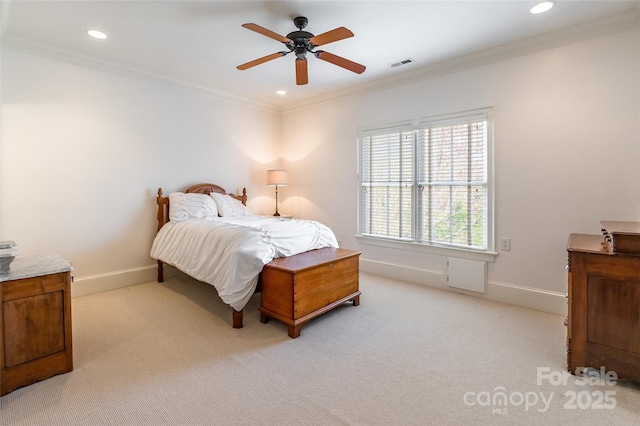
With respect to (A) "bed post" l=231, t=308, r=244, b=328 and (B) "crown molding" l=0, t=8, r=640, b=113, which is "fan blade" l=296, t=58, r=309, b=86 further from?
(A) "bed post" l=231, t=308, r=244, b=328

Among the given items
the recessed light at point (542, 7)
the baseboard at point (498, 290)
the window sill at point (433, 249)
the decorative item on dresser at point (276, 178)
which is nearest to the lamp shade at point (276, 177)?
the decorative item on dresser at point (276, 178)

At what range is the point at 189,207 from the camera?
12.8 ft

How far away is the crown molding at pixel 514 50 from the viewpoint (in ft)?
8.55

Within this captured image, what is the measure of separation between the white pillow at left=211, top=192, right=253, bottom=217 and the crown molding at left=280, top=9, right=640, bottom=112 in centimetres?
223

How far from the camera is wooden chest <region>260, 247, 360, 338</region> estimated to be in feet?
8.23

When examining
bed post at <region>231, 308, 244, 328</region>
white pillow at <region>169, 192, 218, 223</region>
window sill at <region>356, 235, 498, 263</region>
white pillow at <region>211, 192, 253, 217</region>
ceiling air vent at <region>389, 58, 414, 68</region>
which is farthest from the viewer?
white pillow at <region>211, 192, 253, 217</region>

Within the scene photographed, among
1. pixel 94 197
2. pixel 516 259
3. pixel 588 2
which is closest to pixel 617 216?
pixel 516 259

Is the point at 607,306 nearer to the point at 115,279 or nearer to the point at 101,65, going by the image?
the point at 115,279

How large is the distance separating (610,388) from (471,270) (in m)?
1.66

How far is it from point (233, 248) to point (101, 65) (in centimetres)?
272

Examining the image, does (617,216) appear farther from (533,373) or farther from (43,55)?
(43,55)

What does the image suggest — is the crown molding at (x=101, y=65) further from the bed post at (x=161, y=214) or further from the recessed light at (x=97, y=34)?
the bed post at (x=161, y=214)

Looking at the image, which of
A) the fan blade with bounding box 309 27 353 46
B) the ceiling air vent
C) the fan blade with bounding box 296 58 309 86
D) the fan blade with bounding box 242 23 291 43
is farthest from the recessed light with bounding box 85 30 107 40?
the ceiling air vent

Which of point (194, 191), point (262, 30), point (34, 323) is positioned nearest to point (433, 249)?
point (262, 30)
